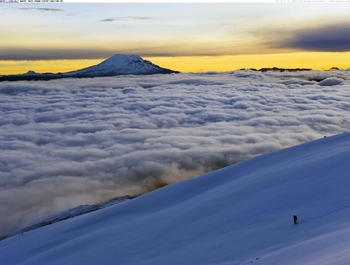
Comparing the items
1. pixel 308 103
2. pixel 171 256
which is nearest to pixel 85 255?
pixel 171 256

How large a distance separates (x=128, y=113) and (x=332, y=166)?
573 feet

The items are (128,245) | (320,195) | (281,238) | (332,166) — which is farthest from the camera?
(332,166)

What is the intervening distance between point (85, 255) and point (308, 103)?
188063mm

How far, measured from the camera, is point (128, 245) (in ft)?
33.3

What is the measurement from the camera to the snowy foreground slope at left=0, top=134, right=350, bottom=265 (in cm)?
703

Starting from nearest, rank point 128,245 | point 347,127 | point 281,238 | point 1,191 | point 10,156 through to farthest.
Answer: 1. point 281,238
2. point 128,245
3. point 1,191
4. point 10,156
5. point 347,127

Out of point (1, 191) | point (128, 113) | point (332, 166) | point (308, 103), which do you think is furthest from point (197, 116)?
point (332, 166)

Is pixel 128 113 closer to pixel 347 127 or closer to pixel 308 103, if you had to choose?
pixel 308 103

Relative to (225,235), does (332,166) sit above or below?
above

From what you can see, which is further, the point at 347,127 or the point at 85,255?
the point at 347,127

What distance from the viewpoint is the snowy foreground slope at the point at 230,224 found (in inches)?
277

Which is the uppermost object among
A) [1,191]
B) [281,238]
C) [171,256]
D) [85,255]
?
[281,238]

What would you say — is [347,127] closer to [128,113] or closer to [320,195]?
[128,113]

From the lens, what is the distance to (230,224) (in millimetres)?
9469
